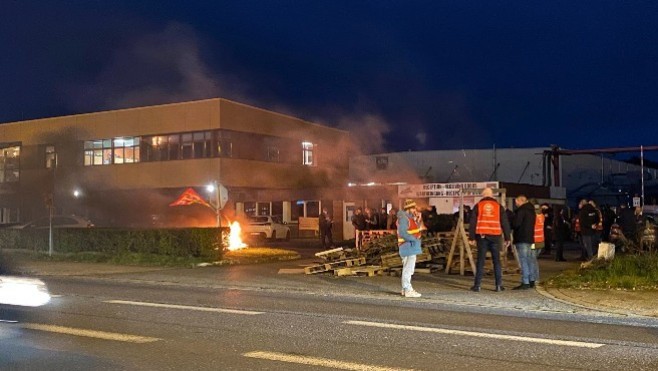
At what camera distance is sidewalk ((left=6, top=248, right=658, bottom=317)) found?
40.0 ft

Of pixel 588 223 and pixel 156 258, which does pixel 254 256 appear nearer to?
pixel 156 258

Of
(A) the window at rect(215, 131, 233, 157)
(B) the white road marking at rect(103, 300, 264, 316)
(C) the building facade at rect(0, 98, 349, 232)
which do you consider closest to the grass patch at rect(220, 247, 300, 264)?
(B) the white road marking at rect(103, 300, 264, 316)

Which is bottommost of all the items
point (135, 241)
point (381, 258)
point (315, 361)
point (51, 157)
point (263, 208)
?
point (315, 361)

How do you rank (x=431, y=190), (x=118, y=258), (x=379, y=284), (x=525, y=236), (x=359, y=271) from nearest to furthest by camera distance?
(x=525, y=236) → (x=379, y=284) → (x=359, y=271) → (x=118, y=258) → (x=431, y=190)

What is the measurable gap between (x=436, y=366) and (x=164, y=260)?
15.2 metres

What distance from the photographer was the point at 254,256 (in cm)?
2264

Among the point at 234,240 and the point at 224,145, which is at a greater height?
the point at 224,145

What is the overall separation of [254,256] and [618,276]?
37.8 feet

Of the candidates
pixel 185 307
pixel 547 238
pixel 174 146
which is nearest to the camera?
pixel 185 307

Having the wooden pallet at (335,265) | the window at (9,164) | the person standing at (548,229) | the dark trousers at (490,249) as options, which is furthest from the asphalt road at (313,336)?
the window at (9,164)

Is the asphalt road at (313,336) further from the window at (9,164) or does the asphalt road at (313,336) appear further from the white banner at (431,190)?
the window at (9,164)

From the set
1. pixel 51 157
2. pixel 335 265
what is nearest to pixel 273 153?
pixel 51 157

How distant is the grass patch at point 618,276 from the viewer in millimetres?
13797

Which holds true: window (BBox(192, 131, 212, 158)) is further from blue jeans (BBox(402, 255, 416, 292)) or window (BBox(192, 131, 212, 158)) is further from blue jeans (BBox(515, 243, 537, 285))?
blue jeans (BBox(402, 255, 416, 292))
